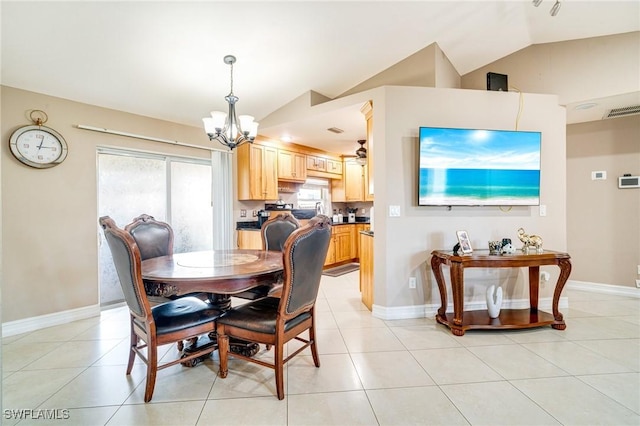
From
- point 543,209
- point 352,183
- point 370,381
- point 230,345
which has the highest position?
point 352,183

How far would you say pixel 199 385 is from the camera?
2.09 metres

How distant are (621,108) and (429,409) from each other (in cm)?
421

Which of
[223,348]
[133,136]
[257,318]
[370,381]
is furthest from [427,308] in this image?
[133,136]

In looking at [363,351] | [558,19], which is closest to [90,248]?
[363,351]

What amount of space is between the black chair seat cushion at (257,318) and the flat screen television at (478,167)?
1829mm

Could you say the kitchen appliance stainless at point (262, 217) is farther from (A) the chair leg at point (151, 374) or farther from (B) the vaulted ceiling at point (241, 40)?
(A) the chair leg at point (151, 374)

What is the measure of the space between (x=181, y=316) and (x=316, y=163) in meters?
4.17

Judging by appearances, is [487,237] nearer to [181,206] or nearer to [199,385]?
[199,385]

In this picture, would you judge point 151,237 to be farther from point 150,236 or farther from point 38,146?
point 38,146

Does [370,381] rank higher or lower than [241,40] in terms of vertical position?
lower

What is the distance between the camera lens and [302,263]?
1983 millimetres

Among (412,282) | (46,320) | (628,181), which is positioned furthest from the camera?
(628,181)

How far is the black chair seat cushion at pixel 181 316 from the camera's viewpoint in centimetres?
199

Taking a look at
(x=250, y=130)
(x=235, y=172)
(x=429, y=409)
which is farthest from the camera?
(x=235, y=172)
